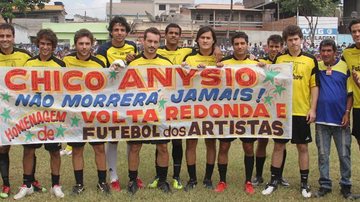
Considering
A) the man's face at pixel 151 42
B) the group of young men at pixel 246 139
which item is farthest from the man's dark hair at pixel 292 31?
the man's face at pixel 151 42

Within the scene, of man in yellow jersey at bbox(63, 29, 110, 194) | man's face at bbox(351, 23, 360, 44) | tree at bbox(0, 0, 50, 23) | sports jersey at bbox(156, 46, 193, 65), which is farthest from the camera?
tree at bbox(0, 0, 50, 23)

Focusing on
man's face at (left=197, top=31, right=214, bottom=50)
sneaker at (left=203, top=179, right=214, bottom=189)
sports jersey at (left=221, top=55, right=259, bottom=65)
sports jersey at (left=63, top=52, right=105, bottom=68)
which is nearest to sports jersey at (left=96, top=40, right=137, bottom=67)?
sports jersey at (left=63, top=52, right=105, bottom=68)

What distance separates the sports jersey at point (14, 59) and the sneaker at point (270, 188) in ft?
11.4

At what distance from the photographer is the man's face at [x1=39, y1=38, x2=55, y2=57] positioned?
5207 millimetres

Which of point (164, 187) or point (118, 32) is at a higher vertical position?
point (118, 32)

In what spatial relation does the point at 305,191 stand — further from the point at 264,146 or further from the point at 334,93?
the point at 334,93

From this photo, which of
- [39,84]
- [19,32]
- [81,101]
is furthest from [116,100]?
[19,32]

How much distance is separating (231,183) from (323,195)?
1.25 meters

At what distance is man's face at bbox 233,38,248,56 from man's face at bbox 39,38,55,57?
227cm

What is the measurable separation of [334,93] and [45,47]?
3520 millimetres

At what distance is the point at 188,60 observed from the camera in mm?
5633

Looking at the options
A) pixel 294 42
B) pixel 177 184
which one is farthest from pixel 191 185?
pixel 294 42

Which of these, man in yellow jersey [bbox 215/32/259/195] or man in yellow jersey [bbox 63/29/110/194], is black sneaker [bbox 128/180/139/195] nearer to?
man in yellow jersey [bbox 63/29/110/194]

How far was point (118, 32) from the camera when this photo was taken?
583cm
